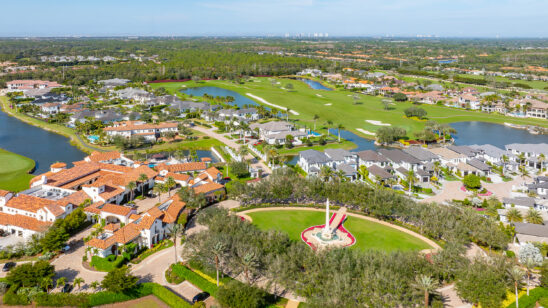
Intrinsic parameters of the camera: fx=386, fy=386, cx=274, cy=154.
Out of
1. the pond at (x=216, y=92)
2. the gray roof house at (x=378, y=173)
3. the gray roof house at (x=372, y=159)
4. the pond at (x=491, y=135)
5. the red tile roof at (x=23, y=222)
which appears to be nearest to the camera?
the red tile roof at (x=23, y=222)

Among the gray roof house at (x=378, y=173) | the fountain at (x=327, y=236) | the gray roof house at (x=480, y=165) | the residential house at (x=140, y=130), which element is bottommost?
the fountain at (x=327, y=236)

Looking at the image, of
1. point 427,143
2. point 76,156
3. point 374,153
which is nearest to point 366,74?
point 427,143

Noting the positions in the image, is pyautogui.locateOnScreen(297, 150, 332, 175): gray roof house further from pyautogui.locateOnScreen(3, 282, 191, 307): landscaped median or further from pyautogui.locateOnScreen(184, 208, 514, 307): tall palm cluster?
pyautogui.locateOnScreen(3, 282, 191, 307): landscaped median

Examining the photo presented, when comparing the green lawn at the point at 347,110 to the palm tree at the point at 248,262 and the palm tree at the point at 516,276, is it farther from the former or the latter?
the palm tree at the point at 248,262

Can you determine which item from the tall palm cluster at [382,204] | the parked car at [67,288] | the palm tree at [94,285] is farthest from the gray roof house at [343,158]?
the parked car at [67,288]

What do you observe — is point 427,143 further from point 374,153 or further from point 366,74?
point 366,74

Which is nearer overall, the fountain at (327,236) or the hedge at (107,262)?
the hedge at (107,262)

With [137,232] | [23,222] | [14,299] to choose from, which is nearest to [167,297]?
[137,232]
